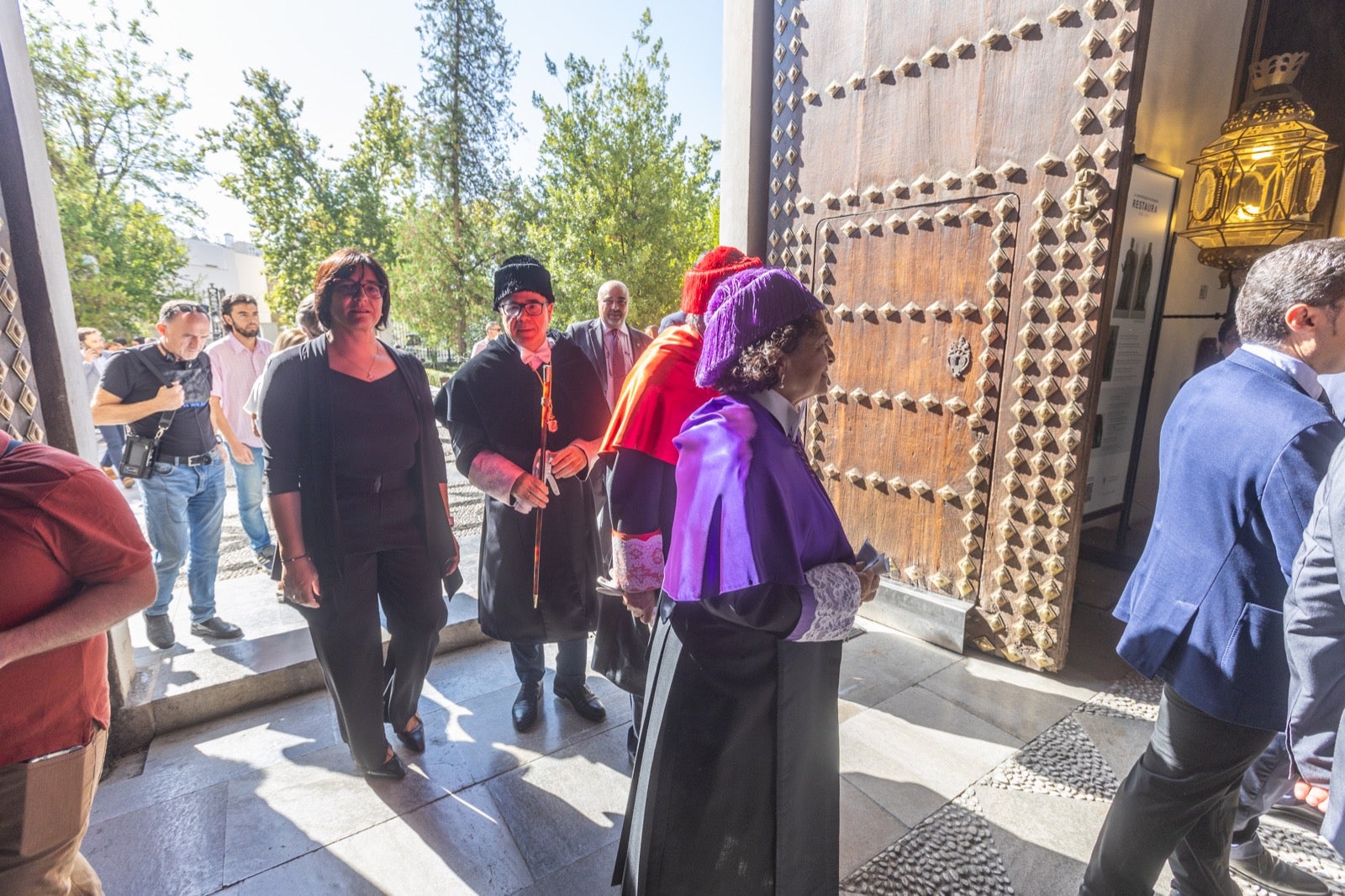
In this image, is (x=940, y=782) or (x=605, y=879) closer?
(x=605, y=879)

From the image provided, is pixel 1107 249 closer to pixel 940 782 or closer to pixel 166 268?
pixel 940 782

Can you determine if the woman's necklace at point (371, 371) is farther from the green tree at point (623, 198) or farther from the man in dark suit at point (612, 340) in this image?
the green tree at point (623, 198)

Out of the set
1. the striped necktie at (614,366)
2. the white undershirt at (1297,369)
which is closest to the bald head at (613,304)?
the striped necktie at (614,366)

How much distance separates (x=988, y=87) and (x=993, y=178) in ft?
1.59

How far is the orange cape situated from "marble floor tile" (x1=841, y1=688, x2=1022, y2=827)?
1.67m

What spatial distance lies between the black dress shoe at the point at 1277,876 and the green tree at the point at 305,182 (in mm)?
24192

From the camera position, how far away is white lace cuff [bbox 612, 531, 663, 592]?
82.7 inches

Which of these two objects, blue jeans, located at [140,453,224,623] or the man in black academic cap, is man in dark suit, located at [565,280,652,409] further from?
blue jeans, located at [140,453,224,623]

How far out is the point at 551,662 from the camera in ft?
12.3

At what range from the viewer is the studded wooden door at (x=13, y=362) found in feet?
8.08

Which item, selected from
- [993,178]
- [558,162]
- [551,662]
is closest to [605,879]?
[551,662]

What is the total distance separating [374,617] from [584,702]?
110cm

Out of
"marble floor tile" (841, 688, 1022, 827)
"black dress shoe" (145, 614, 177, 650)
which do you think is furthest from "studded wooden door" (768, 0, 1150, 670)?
"black dress shoe" (145, 614, 177, 650)

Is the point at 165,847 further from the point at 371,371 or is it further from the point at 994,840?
the point at 994,840
